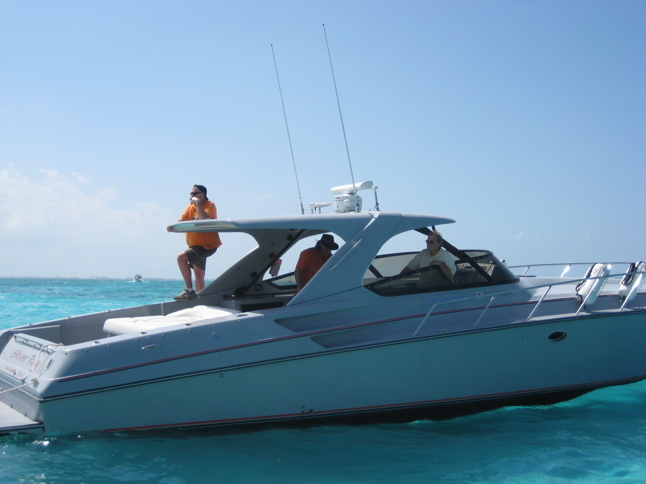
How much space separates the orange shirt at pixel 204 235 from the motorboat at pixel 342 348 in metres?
0.45

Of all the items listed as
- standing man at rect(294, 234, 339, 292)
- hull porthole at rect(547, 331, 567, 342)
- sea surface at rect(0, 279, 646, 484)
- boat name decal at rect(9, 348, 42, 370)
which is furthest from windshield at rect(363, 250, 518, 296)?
boat name decal at rect(9, 348, 42, 370)

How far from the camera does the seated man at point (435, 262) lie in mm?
5656

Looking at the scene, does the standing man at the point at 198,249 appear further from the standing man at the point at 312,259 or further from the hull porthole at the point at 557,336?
the hull porthole at the point at 557,336

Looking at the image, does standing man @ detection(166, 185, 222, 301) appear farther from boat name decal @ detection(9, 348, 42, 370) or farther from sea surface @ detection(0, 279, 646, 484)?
sea surface @ detection(0, 279, 646, 484)

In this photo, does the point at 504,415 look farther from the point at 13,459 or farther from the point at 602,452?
the point at 13,459

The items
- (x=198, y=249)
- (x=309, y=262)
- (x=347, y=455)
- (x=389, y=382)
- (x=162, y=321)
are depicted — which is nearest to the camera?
(x=347, y=455)

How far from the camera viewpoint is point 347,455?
15.8 ft

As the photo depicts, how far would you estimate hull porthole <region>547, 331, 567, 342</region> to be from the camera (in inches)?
222

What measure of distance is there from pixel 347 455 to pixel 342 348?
34.5 inches

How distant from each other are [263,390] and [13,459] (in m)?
1.92

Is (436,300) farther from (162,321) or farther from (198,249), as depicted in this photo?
(198,249)

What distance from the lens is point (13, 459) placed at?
4.32 metres

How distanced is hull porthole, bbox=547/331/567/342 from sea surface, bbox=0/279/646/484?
86cm

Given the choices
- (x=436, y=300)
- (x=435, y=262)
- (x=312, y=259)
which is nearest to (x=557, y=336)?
(x=436, y=300)
